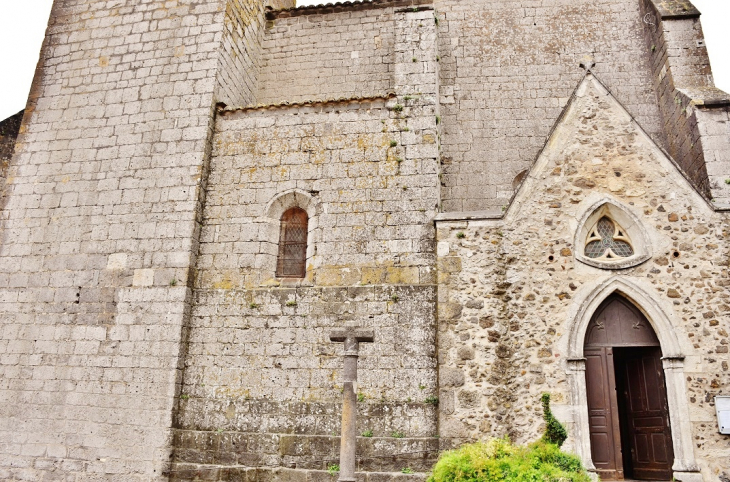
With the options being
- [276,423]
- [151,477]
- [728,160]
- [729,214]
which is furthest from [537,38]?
[151,477]

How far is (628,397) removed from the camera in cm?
733

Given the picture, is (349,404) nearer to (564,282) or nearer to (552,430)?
(552,430)

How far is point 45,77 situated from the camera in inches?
383

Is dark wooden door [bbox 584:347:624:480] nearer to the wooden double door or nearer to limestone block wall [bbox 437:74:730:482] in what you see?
the wooden double door

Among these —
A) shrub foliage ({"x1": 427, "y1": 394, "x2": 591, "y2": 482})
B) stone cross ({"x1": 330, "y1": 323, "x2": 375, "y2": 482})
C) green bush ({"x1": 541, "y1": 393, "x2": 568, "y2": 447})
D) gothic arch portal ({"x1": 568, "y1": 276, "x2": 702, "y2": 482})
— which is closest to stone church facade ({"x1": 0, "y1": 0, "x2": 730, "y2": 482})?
gothic arch portal ({"x1": 568, "y1": 276, "x2": 702, "y2": 482})

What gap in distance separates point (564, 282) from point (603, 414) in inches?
68.4

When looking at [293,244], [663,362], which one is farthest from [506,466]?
[293,244]

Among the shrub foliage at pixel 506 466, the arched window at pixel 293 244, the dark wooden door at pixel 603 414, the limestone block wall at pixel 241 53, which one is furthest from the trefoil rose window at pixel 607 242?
the limestone block wall at pixel 241 53

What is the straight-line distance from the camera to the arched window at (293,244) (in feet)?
27.3

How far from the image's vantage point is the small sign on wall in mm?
6312

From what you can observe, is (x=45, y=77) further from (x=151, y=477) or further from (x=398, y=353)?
(x=398, y=353)

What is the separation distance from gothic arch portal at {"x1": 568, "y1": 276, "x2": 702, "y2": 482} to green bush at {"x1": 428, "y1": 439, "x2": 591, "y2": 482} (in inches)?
46.0

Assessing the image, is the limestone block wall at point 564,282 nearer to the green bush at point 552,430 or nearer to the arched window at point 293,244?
the green bush at point 552,430

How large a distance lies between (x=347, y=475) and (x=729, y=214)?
5.89 m
